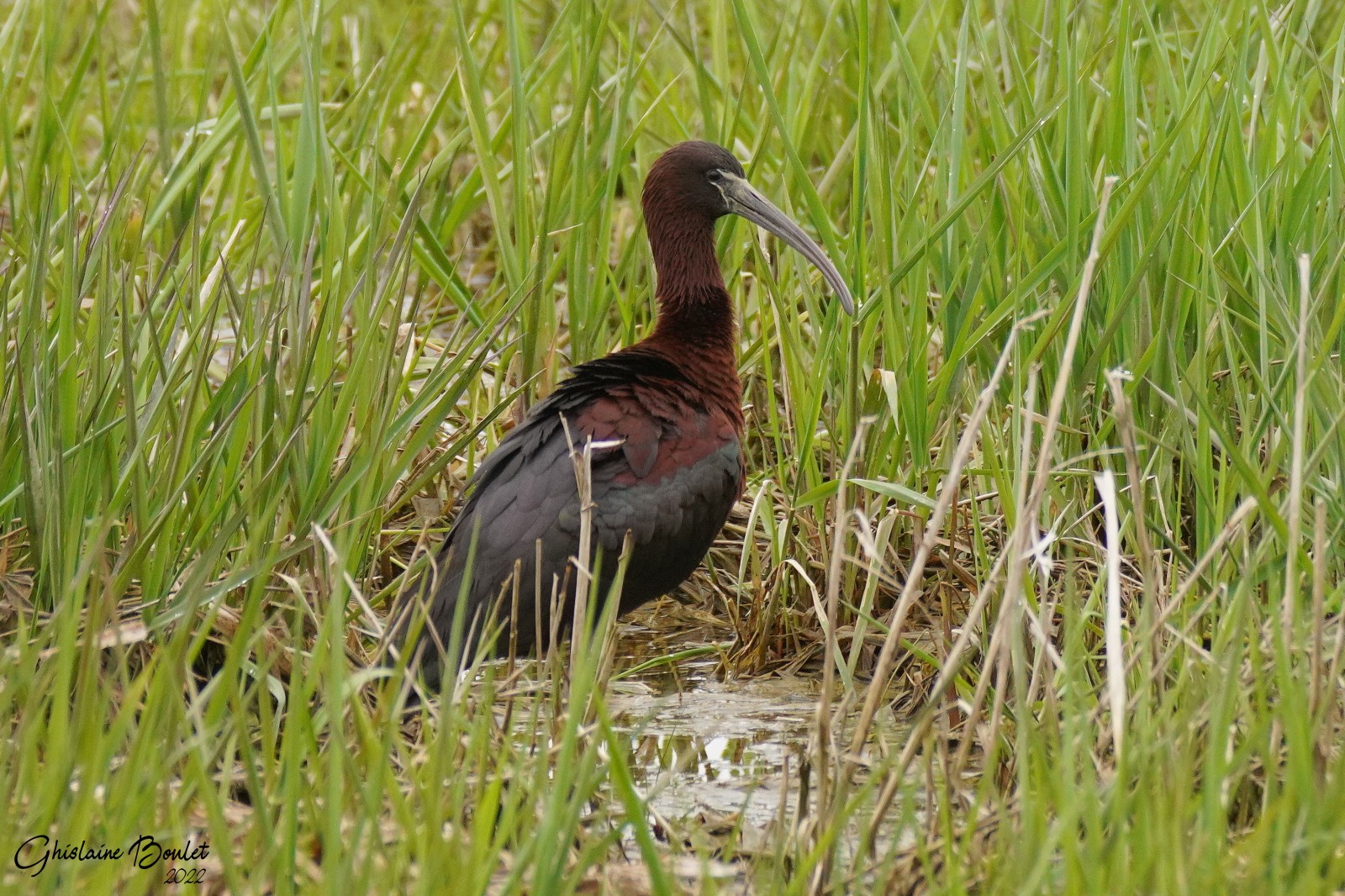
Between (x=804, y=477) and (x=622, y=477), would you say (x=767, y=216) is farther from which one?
(x=622, y=477)

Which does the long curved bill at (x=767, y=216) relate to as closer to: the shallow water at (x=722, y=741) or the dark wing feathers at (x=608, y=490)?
the dark wing feathers at (x=608, y=490)

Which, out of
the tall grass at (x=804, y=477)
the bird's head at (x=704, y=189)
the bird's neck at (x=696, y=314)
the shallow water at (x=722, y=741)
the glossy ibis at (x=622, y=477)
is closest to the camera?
the tall grass at (x=804, y=477)

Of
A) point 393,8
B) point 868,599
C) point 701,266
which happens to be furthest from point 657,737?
point 393,8

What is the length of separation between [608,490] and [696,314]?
1.82 ft

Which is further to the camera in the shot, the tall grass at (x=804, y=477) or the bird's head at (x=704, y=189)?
the bird's head at (x=704, y=189)

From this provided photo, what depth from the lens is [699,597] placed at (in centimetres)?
400

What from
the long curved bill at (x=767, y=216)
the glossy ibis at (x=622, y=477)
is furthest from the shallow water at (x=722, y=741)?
the long curved bill at (x=767, y=216)

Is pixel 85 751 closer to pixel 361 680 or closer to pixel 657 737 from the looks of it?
pixel 361 680

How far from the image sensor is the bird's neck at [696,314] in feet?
11.9

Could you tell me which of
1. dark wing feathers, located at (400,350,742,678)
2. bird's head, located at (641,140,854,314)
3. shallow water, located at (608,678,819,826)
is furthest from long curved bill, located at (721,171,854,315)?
shallow water, located at (608,678,819,826)

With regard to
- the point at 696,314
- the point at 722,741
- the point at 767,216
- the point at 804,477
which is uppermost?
the point at 767,216

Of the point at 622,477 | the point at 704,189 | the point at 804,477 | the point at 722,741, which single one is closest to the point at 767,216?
the point at 704,189

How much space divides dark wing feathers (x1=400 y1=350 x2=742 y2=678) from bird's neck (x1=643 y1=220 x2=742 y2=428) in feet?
0.29

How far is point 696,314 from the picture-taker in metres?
3.70
